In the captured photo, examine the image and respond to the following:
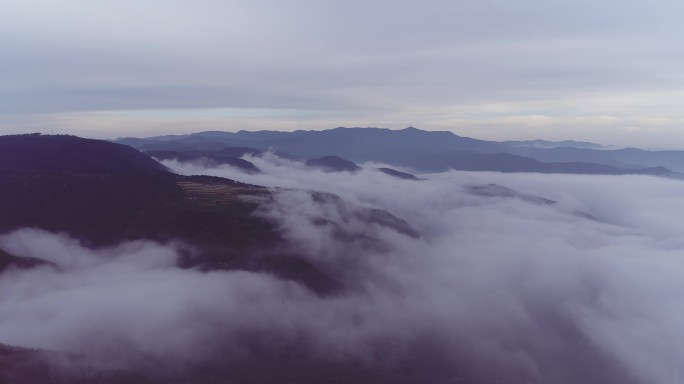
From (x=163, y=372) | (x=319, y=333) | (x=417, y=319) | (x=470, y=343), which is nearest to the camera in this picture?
(x=163, y=372)

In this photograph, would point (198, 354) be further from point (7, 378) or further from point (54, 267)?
point (54, 267)

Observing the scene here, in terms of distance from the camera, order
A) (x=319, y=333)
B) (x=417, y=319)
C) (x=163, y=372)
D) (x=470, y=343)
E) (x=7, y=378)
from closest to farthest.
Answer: (x=7, y=378)
(x=163, y=372)
(x=319, y=333)
(x=470, y=343)
(x=417, y=319)

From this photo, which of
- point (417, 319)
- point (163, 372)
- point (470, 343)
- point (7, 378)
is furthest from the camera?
point (417, 319)

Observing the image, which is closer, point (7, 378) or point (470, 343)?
point (7, 378)

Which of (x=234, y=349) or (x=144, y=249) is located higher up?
(x=144, y=249)

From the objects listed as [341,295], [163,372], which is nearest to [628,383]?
[341,295]

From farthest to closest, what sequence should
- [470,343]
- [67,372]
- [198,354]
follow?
[470,343], [198,354], [67,372]

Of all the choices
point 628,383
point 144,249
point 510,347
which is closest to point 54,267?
point 144,249

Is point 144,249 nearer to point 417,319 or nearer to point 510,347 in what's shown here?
point 417,319

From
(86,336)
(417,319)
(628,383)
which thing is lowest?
(628,383)
